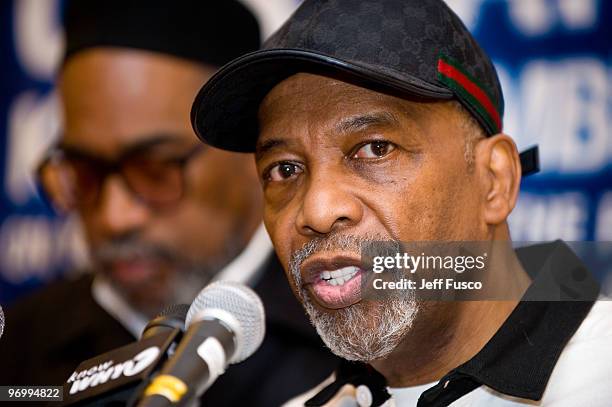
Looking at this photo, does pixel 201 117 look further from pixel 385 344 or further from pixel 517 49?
pixel 517 49

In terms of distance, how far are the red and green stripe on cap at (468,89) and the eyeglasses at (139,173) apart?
108cm

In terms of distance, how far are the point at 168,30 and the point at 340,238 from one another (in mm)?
1326

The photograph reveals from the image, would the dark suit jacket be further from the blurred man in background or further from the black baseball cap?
the black baseball cap

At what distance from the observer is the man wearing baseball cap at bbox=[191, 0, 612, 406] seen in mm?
1200

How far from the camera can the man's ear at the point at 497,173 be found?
1.35m

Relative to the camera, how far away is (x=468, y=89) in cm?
130

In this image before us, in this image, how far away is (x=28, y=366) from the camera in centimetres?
226

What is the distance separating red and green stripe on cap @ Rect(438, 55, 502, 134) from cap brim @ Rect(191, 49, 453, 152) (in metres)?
0.03

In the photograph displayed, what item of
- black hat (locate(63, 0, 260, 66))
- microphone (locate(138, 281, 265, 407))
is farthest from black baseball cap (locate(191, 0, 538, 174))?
black hat (locate(63, 0, 260, 66))

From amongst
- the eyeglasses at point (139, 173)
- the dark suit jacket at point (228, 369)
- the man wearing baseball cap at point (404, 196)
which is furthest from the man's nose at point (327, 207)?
the eyeglasses at point (139, 173)

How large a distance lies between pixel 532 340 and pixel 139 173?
1293 mm

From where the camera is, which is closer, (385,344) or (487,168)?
(385,344)

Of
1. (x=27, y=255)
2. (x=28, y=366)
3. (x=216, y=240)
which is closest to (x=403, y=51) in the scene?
(x=216, y=240)

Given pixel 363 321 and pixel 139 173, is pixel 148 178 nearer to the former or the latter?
pixel 139 173
